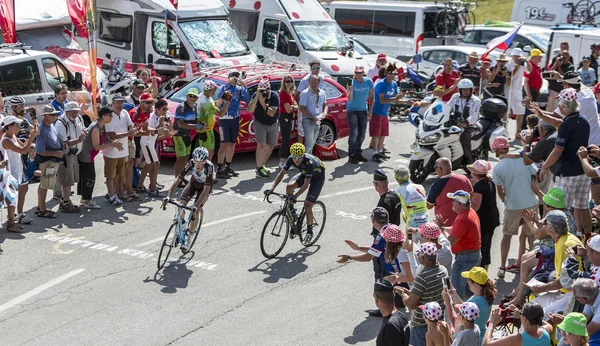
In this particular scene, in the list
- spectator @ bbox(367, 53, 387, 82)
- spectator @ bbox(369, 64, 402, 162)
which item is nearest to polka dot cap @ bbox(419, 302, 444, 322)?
spectator @ bbox(369, 64, 402, 162)

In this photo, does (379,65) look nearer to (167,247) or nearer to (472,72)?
(472,72)

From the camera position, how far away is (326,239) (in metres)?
13.3

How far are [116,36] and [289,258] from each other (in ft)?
41.6

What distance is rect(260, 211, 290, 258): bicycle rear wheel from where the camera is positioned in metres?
12.3

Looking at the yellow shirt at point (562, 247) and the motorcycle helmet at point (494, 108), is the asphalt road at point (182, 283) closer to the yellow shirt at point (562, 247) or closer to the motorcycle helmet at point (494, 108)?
the yellow shirt at point (562, 247)

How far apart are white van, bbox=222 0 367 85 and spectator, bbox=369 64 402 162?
15.1ft

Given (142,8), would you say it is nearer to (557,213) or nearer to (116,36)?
(116,36)

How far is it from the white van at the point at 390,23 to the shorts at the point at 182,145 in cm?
1484

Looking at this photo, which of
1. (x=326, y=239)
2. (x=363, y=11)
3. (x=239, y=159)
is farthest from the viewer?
(x=363, y=11)

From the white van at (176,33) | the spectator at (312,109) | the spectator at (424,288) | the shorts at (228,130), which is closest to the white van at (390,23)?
the white van at (176,33)

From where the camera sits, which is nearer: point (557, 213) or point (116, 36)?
point (557, 213)

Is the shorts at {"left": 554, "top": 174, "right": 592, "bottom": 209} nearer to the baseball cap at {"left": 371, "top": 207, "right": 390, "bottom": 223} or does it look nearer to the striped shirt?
the baseball cap at {"left": 371, "top": 207, "right": 390, "bottom": 223}

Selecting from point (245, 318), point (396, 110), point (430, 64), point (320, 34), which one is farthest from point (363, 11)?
point (245, 318)

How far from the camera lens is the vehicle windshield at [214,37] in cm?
2153
